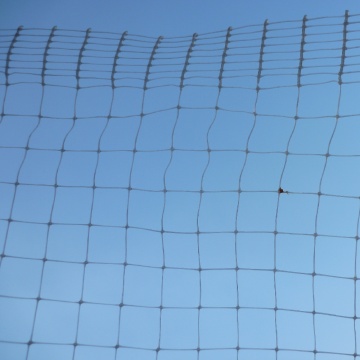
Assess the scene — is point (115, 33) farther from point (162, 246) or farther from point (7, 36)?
point (162, 246)

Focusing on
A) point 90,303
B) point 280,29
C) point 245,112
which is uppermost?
point 280,29

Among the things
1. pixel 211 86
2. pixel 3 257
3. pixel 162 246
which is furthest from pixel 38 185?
pixel 211 86

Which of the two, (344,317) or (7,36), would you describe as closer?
(344,317)

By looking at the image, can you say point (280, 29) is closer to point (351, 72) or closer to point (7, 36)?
point (351, 72)

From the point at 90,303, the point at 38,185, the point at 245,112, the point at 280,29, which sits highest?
the point at 280,29

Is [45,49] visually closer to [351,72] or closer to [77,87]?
[77,87]

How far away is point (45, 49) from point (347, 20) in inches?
50.2

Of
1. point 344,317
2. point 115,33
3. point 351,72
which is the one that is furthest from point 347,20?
point 344,317

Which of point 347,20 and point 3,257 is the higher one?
point 347,20

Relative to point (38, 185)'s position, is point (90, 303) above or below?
below

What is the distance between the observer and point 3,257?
4152 mm

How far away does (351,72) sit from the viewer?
4059 mm

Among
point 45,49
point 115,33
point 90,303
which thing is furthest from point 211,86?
point 90,303

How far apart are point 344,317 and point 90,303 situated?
1.04m
